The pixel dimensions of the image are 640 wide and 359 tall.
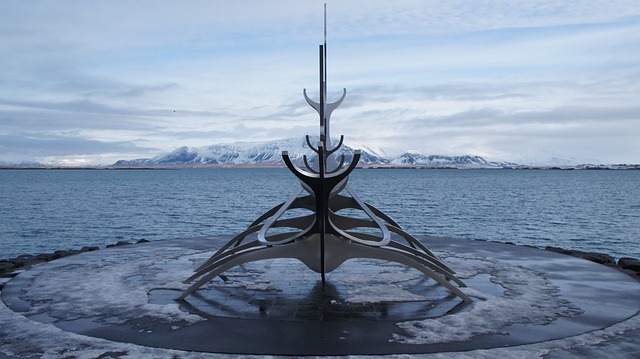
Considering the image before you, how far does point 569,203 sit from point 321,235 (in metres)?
84.0

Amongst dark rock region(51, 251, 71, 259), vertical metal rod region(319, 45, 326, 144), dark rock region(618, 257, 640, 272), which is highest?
vertical metal rod region(319, 45, 326, 144)

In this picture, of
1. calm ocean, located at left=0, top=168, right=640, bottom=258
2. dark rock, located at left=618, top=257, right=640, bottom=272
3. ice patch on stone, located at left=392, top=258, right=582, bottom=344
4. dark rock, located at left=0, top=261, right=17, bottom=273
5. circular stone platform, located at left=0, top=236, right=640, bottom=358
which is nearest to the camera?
circular stone platform, located at left=0, top=236, right=640, bottom=358

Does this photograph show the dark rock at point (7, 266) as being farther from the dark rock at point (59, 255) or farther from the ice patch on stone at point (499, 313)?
the ice patch on stone at point (499, 313)

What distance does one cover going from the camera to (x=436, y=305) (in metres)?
18.0

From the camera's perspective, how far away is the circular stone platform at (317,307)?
47.6 feet

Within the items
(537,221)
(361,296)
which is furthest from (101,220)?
(361,296)

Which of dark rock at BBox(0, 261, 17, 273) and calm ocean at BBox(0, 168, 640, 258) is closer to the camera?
dark rock at BBox(0, 261, 17, 273)

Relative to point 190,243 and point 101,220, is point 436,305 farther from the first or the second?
point 101,220

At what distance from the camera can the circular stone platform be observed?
14.5m

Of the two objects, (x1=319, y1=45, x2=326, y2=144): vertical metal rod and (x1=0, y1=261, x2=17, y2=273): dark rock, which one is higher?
(x1=319, y1=45, x2=326, y2=144): vertical metal rod

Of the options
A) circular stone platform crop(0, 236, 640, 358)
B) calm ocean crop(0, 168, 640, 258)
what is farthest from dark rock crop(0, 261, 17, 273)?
calm ocean crop(0, 168, 640, 258)

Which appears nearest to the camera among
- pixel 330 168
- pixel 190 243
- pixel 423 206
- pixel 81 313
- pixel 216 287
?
pixel 81 313

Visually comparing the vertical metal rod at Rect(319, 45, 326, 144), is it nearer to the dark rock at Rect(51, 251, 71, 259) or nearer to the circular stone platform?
the circular stone platform

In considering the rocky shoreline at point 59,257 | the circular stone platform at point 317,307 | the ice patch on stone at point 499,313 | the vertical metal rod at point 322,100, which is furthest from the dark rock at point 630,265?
the vertical metal rod at point 322,100
